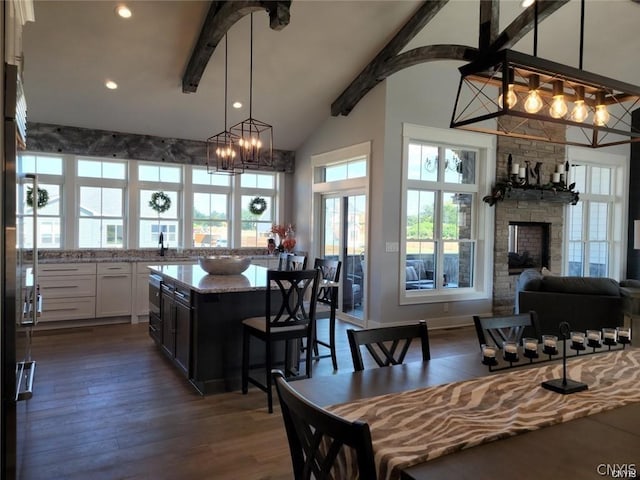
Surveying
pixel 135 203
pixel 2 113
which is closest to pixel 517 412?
pixel 2 113

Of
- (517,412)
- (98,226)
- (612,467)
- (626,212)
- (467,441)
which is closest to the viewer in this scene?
(612,467)

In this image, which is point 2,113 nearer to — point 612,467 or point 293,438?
point 293,438

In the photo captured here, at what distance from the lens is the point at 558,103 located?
2.41 m

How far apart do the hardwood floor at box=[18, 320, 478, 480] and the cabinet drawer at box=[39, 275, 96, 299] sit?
4.65ft

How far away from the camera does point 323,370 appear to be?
428 centimetres

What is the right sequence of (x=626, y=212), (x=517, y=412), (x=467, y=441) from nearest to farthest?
(x=467, y=441) < (x=517, y=412) < (x=626, y=212)

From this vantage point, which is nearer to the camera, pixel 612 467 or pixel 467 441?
pixel 612 467

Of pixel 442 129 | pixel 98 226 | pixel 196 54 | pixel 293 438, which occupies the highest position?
pixel 196 54

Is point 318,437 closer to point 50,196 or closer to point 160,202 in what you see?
point 160,202

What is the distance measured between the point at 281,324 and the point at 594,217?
23.7 feet

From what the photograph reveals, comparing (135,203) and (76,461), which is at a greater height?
(135,203)

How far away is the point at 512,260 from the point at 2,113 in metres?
6.92

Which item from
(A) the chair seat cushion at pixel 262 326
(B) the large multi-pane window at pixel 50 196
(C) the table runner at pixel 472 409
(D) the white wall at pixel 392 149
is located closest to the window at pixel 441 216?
(D) the white wall at pixel 392 149

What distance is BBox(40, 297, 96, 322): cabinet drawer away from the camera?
19.5ft
